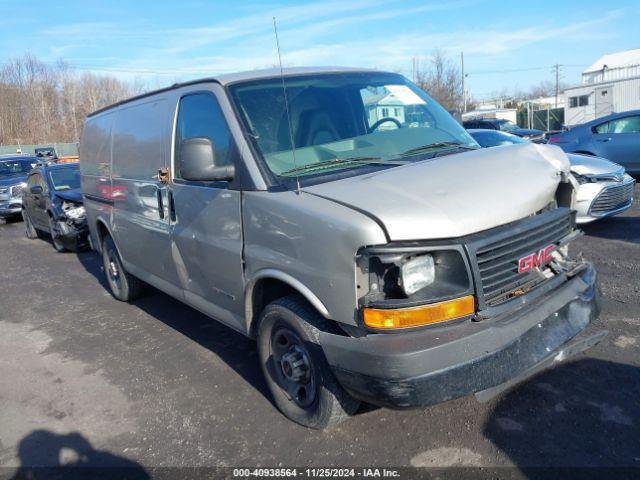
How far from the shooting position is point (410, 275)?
8.54 feet

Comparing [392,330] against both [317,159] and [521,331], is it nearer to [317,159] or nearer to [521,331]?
[521,331]

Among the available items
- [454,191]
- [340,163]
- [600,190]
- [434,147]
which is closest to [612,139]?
[600,190]

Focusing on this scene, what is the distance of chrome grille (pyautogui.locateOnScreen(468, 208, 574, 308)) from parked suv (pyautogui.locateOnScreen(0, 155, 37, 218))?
536 inches

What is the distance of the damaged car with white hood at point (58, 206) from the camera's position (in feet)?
31.0

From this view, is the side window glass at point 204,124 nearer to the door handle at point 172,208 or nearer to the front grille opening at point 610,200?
the door handle at point 172,208

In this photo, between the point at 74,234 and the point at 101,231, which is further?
the point at 74,234

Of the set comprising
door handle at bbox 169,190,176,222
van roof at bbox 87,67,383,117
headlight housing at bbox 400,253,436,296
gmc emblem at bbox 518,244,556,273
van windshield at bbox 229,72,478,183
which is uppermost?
van roof at bbox 87,67,383,117

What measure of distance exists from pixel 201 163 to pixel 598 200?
5.81 meters

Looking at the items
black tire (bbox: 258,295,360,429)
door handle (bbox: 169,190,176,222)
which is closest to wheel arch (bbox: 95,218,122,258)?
door handle (bbox: 169,190,176,222)

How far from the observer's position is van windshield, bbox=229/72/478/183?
341cm

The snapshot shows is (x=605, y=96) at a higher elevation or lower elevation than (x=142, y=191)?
higher

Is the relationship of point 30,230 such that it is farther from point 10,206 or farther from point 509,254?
point 509,254

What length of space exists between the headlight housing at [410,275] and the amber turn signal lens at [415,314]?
0.03m

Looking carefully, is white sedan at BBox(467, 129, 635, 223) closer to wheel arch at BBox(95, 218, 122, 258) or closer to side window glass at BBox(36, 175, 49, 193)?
wheel arch at BBox(95, 218, 122, 258)
